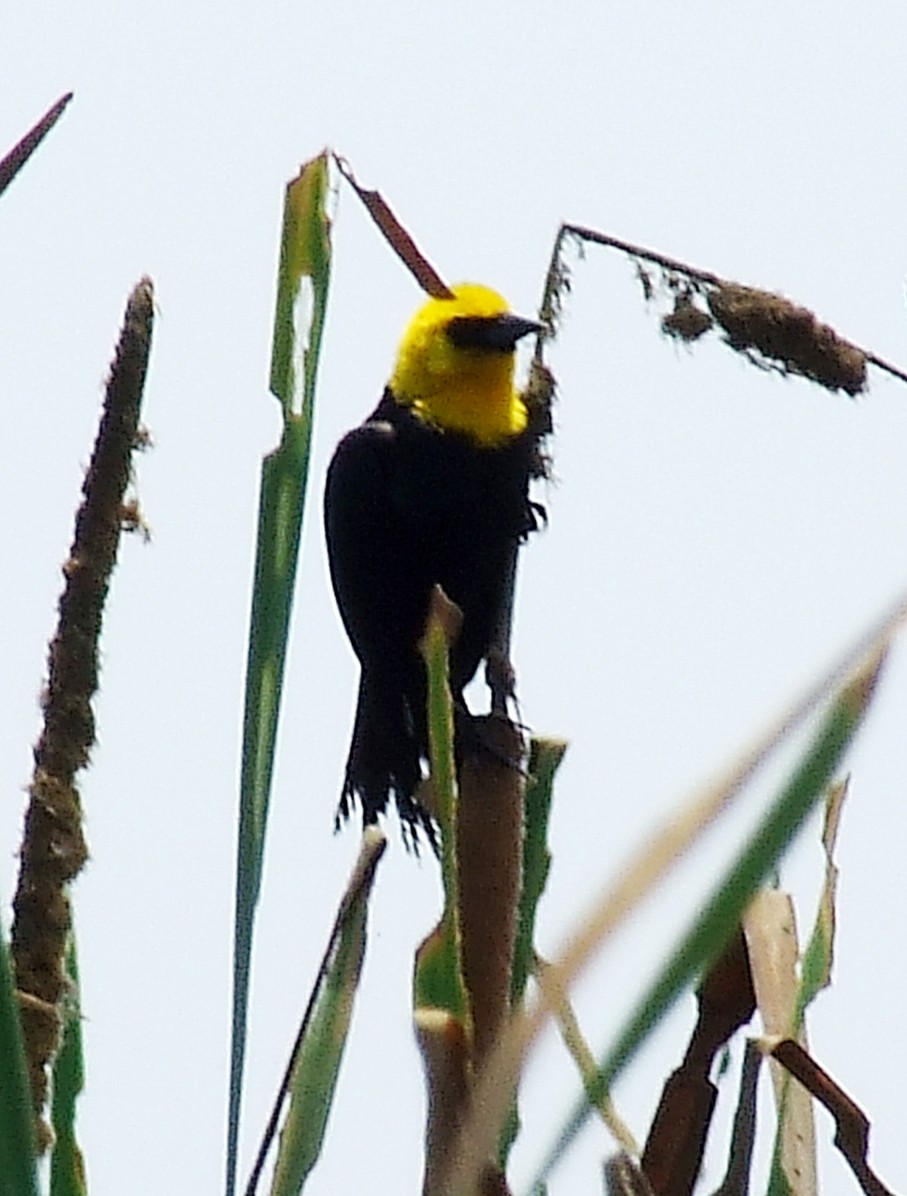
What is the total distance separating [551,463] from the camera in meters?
2.25

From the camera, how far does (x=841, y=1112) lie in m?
0.64

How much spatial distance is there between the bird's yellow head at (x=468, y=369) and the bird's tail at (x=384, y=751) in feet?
1.20

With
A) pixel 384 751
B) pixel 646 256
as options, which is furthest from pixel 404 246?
pixel 384 751

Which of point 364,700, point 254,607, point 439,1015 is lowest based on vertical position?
point 364,700

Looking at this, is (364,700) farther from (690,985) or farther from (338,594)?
(690,985)

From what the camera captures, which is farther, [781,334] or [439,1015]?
[781,334]

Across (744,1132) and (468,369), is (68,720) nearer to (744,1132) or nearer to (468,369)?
(744,1132)

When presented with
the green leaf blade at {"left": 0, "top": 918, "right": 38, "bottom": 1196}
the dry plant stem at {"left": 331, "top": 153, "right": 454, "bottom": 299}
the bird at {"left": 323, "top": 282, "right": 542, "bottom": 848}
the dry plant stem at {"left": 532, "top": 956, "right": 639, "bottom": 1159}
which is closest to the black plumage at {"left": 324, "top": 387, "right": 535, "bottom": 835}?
the bird at {"left": 323, "top": 282, "right": 542, "bottom": 848}

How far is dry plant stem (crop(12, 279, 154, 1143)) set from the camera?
1.99 feet

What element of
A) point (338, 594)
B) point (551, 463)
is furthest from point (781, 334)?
point (338, 594)

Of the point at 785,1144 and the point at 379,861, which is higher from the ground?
the point at 379,861

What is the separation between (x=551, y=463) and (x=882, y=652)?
1857mm

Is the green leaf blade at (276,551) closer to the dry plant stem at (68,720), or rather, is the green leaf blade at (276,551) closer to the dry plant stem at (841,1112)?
the dry plant stem at (68,720)

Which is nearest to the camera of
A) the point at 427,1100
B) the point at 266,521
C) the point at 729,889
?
the point at 729,889
